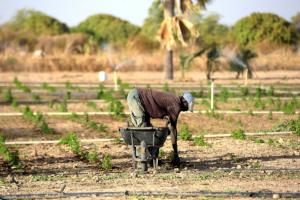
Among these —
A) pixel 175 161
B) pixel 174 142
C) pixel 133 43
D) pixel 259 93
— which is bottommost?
pixel 175 161

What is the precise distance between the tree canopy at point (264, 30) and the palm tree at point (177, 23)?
20.0 m

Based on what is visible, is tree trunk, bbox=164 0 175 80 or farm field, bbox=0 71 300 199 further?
tree trunk, bbox=164 0 175 80

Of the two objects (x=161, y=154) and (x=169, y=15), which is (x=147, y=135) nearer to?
(x=161, y=154)

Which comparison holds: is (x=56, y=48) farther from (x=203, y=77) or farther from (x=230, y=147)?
(x=230, y=147)

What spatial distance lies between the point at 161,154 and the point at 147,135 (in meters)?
1.93

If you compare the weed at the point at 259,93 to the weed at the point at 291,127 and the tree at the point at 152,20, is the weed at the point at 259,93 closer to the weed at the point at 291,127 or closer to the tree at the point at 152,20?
the weed at the point at 291,127

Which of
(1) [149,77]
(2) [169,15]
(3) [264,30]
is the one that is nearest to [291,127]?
(2) [169,15]

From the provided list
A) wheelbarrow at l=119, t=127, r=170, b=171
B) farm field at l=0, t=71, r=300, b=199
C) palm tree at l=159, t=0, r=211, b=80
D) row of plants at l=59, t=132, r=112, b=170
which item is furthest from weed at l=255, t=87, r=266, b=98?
wheelbarrow at l=119, t=127, r=170, b=171

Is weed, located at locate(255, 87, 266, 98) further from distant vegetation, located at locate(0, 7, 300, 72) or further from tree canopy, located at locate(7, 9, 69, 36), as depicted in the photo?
tree canopy, located at locate(7, 9, 69, 36)

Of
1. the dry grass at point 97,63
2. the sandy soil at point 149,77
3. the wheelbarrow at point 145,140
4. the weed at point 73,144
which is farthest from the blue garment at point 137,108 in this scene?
the dry grass at point 97,63

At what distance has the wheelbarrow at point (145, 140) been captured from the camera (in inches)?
419

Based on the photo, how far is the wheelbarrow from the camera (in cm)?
1063

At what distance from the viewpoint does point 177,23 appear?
33719 millimetres

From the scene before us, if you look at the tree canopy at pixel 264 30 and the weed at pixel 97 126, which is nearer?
the weed at pixel 97 126
